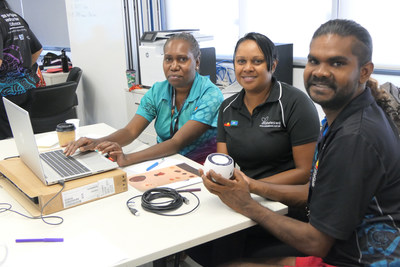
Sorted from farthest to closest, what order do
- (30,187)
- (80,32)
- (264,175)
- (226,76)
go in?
(80,32)
(226,76)
(264,175)
(30,187)

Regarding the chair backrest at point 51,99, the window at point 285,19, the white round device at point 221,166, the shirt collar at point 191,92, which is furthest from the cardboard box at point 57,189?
the window at point 285,19

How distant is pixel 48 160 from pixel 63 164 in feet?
0.31

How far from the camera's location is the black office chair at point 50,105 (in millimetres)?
3201

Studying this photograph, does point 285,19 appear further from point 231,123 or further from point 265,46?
point 231,123

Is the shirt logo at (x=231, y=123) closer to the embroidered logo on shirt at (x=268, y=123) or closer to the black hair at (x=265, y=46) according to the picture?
the embroidered logo on shirt at (x=268, y=123)

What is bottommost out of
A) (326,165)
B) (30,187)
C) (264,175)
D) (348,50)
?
(264,175)

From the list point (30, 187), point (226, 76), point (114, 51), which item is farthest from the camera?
point (114, 51)

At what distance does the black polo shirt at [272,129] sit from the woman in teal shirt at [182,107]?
0.83ft

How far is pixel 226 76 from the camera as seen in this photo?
11.8ft

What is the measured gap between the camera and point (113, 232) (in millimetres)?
1225

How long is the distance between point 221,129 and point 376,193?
0.84 metres

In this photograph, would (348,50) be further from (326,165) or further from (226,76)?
(226,76)

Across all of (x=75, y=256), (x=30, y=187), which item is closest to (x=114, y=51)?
(x=30, y=187)

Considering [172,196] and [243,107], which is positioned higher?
[243,107]
